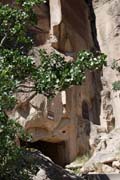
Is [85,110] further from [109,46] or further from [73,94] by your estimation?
[109,46]

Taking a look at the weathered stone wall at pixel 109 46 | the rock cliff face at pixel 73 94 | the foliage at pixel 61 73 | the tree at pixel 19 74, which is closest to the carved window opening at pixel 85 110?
the rock cliff face at pixel 73 94

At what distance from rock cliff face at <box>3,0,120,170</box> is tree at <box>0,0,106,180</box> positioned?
273 inches

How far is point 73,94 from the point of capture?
17266mm

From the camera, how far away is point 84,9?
2170cm

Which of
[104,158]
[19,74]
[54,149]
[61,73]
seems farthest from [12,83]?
[54,149]

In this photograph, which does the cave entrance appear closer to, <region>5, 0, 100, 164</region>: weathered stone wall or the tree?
<region>5, 0, 100, 164</region>: weathered stone wall

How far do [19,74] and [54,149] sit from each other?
11.1 metres

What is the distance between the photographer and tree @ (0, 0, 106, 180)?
6.38m

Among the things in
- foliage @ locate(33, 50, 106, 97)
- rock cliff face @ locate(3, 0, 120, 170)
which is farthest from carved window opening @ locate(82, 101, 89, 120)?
foliage @ locate(33, 50, 106, 97)

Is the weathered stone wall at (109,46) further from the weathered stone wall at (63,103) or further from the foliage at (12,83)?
the foliage at (12,83)

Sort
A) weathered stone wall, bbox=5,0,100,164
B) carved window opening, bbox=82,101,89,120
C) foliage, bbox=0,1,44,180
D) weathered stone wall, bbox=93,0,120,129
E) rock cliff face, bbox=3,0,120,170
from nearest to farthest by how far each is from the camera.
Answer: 1. foliage, bbox=0,1,44,180
2. weathered stone wall, bbox=5,0,100,164
3. rock cliff face, bbox=3,0,120,170
4. carved window opening, bbox=82,101,89,120
5. weathered stone wall, bbox=93,0,120,129

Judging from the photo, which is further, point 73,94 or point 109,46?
point 109,46

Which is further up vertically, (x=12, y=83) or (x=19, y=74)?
(x=19, y=74)

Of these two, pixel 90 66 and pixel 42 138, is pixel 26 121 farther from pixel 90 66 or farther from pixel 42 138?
pixel 90 66
